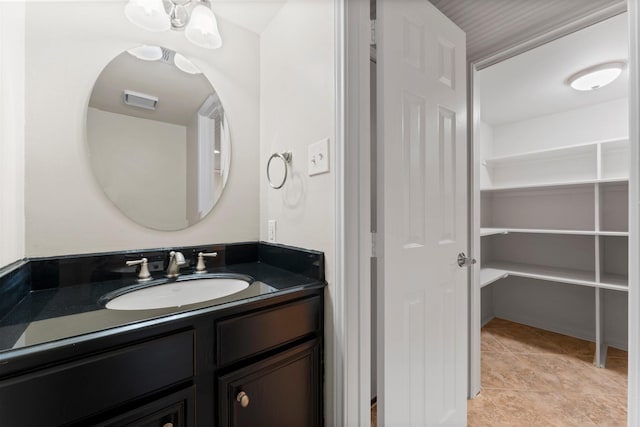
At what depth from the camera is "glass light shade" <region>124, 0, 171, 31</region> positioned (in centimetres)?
106

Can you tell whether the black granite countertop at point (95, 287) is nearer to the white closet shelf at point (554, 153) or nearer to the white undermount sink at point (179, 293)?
the white undermount sink at point (179, 293)

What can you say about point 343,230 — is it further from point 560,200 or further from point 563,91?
point 560,200

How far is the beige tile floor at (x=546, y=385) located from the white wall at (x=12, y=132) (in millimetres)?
1800

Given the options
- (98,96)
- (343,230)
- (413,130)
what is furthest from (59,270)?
(413,130)

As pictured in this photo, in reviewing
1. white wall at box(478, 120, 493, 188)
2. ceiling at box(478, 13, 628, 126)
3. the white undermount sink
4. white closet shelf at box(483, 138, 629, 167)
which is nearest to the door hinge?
the white undermount sink

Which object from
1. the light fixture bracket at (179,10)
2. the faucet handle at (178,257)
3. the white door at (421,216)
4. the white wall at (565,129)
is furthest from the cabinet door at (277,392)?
the white wall at (565,129)

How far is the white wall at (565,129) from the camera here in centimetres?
230

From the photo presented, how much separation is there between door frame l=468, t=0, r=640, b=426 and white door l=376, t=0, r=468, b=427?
1.24 feet

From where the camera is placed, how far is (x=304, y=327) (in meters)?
0.94

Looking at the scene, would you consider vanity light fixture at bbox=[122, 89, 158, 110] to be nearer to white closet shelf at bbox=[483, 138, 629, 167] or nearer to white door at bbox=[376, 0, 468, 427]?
white door at bbox=[376, 0, 468, 427]

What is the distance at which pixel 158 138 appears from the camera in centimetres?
121

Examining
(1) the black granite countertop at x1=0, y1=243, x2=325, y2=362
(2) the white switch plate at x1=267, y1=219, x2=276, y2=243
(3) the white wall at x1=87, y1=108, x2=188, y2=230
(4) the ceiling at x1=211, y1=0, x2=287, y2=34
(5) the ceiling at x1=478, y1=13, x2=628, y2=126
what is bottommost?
(1) the black granite countertop at x1=0, y1=243, x2=325, y2=362

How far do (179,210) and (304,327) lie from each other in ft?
2.71

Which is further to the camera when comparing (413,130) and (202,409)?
(413,130)
